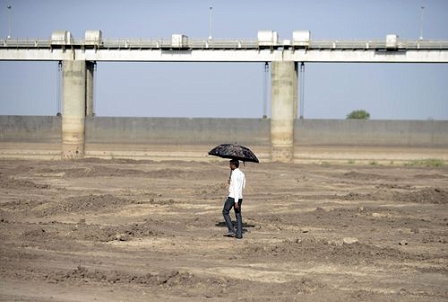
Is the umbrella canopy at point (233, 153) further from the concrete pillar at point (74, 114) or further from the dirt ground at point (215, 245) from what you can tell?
the concrete pillar at point (74, 114)

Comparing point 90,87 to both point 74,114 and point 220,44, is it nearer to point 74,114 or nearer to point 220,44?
point 74,114

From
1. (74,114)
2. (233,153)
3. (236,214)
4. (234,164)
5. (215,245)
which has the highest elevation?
(74,114)

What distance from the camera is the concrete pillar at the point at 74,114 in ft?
159

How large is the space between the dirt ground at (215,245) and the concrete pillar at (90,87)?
17052 millimetres

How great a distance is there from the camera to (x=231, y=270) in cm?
1435

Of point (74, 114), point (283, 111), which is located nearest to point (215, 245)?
point (283, 111)

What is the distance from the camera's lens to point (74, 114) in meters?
48.6

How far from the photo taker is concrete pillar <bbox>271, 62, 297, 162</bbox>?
47.1 metres

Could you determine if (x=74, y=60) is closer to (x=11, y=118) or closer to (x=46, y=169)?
(x=11, y=118)

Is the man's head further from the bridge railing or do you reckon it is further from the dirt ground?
the bridge railing

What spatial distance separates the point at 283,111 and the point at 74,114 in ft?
36.7

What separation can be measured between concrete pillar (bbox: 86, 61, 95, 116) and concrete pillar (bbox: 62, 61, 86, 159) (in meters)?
0.62

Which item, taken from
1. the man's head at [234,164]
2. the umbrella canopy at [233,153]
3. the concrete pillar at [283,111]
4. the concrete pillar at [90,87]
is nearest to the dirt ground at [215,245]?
the man's head at [234,164]

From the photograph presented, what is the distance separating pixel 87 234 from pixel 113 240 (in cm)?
69
